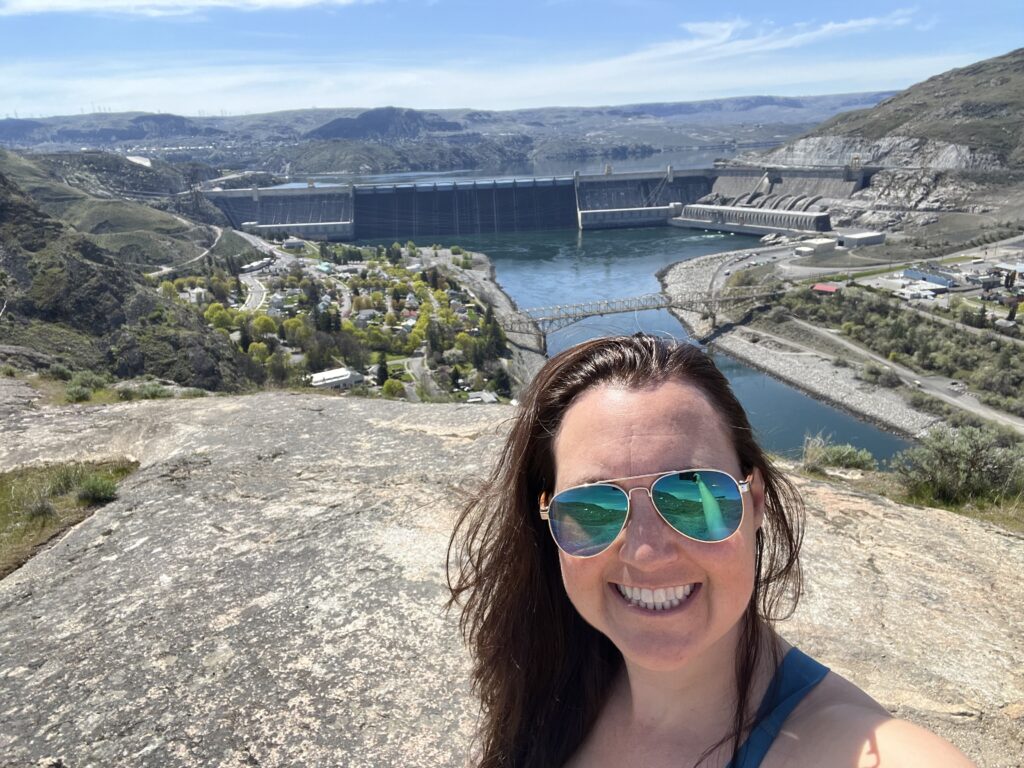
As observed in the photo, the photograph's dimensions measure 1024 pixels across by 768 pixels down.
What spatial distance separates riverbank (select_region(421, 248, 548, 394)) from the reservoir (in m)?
1.07

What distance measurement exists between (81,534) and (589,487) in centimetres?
351

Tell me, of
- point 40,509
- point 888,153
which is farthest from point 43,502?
point 888,153

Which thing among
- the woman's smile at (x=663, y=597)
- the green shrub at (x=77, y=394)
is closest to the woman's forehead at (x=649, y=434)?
the woman's smile at (x=663, y=597)

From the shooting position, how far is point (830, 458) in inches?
216

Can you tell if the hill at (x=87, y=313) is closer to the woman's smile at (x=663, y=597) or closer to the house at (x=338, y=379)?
the house at (x=338, y=379)

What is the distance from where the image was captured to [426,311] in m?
38.4

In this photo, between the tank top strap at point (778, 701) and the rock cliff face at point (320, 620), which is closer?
the tank top strap at point (778, 701)

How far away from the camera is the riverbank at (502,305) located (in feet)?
103

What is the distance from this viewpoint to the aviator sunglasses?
1.02 meters

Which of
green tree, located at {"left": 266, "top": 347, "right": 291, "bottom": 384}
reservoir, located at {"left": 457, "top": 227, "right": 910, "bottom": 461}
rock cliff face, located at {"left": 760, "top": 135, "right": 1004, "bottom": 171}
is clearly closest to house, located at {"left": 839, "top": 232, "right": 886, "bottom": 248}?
reservoir, located at {"left": 457, "top": 227, "right": 910, "bottom": 461}

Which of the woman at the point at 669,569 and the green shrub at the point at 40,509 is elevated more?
the woman at the point at 669,569

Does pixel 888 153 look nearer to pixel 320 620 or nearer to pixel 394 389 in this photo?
pixel 394 389

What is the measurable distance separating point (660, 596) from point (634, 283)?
49.1 metres

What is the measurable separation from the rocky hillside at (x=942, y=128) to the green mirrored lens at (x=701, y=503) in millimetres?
77905
